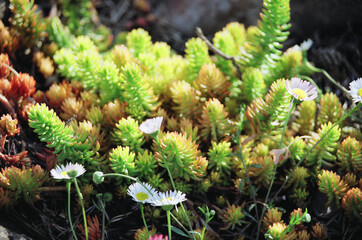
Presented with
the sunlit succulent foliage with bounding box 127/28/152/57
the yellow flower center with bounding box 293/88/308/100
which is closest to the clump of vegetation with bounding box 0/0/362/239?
the yellow flower center with bounding box 293/88/308/100

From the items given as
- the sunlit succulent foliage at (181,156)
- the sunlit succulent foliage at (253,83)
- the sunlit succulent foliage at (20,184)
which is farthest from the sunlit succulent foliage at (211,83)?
the sunlit succulent foliage at (20,184)

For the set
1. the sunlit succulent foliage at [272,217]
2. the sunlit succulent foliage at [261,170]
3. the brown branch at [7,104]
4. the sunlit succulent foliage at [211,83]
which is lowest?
the sunlit succulent foliage at [272,217]

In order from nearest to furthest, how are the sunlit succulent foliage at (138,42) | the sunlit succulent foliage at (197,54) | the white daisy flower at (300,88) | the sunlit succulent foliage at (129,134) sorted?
1. the white daisy flower at (300,88)
2. the sunlit succulent foliage at (129,134)
3. the sunlit succulent foliage at (197,54)
4. the sunlit succulent foliage at (138,42)

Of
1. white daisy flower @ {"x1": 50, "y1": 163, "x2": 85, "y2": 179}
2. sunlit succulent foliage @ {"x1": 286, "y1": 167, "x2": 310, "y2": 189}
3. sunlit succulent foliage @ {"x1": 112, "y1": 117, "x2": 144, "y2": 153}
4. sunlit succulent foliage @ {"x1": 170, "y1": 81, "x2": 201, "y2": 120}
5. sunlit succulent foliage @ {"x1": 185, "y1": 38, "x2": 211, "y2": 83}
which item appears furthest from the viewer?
sunlit succulent foliage @ {"x1": 185, "y1": 38, "x2": 211, "y2": 83}

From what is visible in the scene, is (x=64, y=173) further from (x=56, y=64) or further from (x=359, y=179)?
(x=359, y=179)

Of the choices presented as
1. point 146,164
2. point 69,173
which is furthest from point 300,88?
point 69,173

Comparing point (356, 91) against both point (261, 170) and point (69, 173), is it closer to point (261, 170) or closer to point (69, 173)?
point (261, 170)

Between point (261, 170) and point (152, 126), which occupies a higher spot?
point (152, 126)

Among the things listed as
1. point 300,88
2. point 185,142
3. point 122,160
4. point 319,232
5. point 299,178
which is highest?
point 300,88

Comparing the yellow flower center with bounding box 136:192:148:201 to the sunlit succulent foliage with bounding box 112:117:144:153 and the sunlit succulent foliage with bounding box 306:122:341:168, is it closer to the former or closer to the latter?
the sunlit succulent foliage with bounding box 112:117:144:153

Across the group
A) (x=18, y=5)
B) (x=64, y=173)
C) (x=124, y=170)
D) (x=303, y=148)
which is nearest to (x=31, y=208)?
(x=64, y=173)

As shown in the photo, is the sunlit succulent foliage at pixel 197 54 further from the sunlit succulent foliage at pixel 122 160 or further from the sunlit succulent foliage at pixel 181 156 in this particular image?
the sunlit succulent foliage at pixel 122 160

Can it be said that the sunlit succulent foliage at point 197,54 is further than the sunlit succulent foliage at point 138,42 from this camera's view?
No
